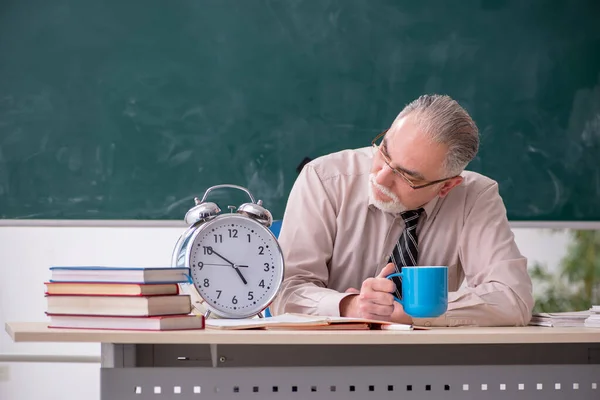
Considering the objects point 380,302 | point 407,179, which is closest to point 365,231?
point 407,179

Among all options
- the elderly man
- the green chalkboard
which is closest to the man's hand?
the elderly man

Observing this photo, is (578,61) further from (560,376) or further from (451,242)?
(560,376)

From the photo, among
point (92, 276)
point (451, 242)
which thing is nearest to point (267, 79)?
point (451, 242)

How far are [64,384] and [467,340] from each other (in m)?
2.65

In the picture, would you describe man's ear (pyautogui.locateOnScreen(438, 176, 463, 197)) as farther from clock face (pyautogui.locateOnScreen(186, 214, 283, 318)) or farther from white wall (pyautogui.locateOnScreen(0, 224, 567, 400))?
white wall (pyautogui.locateOnScreen(0, 224, 567, 400))

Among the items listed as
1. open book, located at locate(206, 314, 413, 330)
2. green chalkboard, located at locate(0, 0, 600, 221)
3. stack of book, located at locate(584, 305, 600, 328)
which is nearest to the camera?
open book, located at locate(206, 314, 413, 330)

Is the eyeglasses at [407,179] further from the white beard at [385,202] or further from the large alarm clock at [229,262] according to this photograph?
the large alarm clock at [229,262]

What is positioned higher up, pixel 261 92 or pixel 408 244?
pixel 261 92

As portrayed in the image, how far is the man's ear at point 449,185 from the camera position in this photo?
2.09 meters

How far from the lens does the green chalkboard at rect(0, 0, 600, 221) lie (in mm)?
3574

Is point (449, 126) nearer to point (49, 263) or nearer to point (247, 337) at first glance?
point (247, 337)

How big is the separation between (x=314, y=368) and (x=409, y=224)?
770 millimetres

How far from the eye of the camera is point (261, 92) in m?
3.65

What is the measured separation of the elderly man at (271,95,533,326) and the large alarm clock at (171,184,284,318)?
0.20 meters
